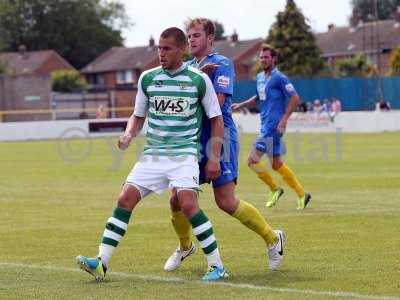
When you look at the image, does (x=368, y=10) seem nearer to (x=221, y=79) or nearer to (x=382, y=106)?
(x=382, y=106)

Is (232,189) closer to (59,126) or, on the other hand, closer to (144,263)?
(144,263)

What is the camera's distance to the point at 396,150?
3200 cm

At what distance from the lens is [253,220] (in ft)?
32.8

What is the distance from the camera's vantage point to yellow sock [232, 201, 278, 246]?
9953 mm

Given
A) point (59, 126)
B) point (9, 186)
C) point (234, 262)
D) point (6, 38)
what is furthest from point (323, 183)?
point (6, 38)

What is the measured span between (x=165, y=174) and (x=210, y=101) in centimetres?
71

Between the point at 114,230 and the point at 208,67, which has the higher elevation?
the point at 208,67

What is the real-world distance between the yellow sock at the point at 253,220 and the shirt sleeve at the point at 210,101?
0.97 m

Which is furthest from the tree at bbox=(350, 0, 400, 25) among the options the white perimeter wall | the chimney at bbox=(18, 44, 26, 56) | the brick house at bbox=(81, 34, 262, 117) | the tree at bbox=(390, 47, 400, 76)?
the white perimeter wall

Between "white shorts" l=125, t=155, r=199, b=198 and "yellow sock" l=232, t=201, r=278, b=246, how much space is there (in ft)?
2.45

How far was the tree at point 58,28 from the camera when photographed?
134625 mm

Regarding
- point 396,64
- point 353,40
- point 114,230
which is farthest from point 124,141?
point 353,40

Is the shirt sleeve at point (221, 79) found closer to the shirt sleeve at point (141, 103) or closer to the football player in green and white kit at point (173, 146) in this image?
the football player in green and white kit at point (173, 146)

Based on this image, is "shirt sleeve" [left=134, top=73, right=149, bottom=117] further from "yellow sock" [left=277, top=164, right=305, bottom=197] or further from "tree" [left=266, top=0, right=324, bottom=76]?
"tree" [left=266, top=0, right=324, bottom=76]
